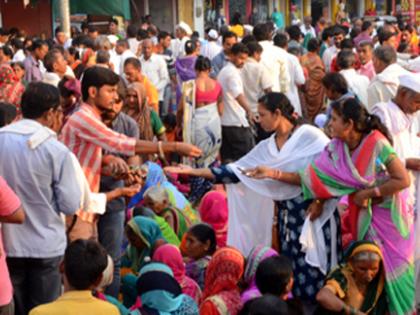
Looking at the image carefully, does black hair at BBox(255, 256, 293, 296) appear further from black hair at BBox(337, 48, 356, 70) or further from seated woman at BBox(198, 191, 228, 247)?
→ black hair at BBox(337, 48, 356, 70)

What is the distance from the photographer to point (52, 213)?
4.16 meters

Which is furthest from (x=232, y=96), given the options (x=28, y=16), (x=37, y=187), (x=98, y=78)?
(x=28, y=16)

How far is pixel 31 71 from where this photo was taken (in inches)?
399

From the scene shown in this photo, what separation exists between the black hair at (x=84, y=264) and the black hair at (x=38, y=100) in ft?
2.66

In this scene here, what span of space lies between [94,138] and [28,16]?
15612 millimetres

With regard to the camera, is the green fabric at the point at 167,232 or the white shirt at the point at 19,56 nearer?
the green fabric at the point at 167,232

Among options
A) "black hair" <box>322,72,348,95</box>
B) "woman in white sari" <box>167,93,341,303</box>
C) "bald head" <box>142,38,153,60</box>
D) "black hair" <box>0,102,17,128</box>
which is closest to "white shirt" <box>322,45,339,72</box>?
"bald head" <box>142,38,153,60</box>

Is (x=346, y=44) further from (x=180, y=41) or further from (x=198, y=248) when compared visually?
(x=198, y=248)

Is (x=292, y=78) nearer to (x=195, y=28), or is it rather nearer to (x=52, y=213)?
(x=52, y=213)

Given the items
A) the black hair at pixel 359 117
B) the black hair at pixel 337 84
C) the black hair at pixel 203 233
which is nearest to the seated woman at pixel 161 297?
the black hair at pixel 203 233

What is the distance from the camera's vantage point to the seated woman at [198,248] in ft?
18.0

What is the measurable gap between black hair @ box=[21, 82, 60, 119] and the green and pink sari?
65.6 inches

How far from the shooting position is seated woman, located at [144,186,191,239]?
20.4 ft

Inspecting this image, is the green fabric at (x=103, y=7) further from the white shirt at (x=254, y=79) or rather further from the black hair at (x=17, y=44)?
the white shirt at (x=254, y=79)
